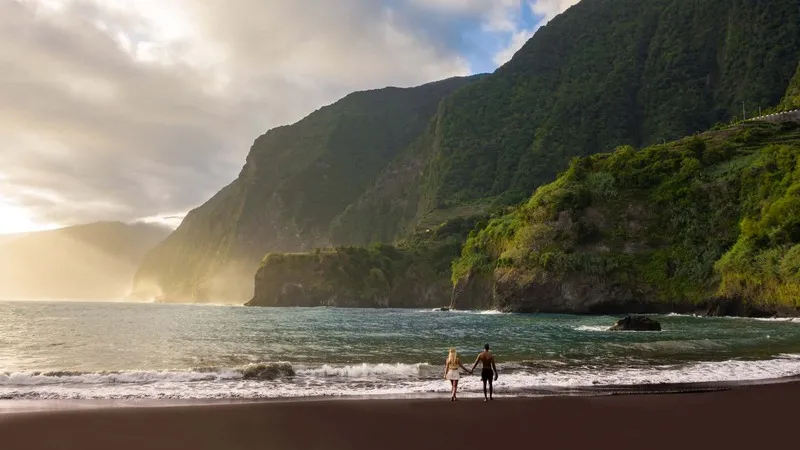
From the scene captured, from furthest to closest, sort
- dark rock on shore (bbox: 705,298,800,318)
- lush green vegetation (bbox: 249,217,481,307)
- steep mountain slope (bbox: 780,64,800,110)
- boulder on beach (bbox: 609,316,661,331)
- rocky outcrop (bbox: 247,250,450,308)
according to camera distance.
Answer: lush green vegetation (bbox: 249,217,481,307) → rocky outcrop (bbox: 247,250,450,308) → steep mountain slope (bbox: 780,64,800,110) → dark rock on shore (bbox: 705,298,800,318) → boulder on beach (bbox: 609,316,661,331)

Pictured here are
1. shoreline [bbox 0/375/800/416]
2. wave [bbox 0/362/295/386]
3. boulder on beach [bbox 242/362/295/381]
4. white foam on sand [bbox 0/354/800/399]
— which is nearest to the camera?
shoreline [bbox 0/375/800/416]

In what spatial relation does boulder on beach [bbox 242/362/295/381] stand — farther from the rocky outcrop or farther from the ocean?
the rocky outcrop

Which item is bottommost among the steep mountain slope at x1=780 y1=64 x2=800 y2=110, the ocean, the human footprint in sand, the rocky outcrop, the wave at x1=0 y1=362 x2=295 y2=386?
the ocean

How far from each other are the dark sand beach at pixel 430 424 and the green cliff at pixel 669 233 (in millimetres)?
54806

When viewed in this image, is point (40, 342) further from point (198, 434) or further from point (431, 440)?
point (431, 440)

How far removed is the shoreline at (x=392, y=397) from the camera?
1506cm

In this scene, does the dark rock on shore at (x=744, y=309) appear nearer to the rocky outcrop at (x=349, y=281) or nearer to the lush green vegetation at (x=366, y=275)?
the lush green vegetation at (x=366, y=275)

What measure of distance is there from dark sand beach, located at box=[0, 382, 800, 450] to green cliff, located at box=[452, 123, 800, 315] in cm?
5481

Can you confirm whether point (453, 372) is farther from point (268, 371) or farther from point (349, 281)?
point (349, 281)

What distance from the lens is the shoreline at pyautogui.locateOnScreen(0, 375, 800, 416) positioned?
15062 millimetres

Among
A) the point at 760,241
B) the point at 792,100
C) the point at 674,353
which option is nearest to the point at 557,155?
the point at 792,100

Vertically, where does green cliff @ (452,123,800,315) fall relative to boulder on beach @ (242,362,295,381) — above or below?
above

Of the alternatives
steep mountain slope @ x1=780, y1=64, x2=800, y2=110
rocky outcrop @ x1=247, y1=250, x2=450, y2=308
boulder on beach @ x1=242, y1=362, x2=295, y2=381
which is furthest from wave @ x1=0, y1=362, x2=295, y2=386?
rocky outcrop @ x1=247, y1=250, x2=450, y2=308

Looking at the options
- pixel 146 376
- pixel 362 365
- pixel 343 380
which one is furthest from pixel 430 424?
pixel 146 376
